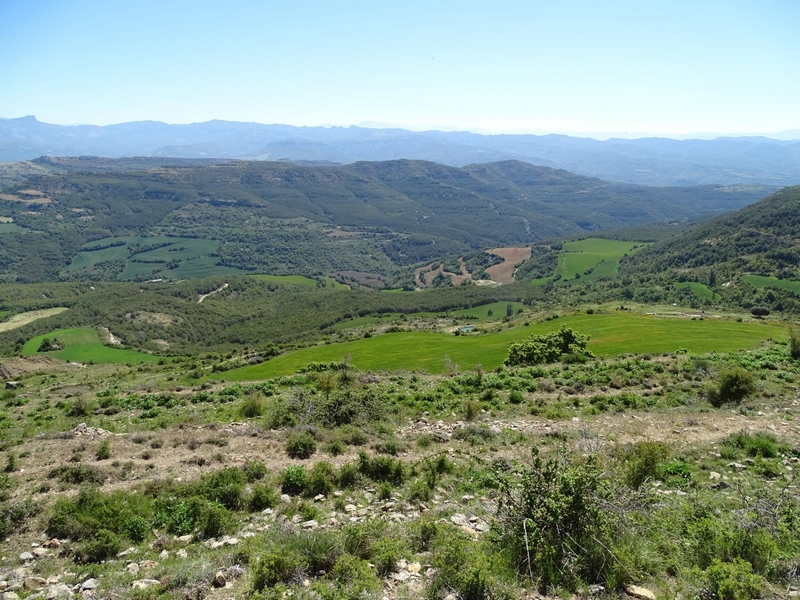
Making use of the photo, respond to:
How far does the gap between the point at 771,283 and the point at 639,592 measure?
11998 centimetres

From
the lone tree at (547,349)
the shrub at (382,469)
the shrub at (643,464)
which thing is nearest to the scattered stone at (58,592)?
the shrub at (382,469)

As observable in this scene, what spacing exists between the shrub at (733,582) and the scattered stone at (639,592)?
835 mm

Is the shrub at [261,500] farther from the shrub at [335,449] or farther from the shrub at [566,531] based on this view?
the shrub at [566,531]

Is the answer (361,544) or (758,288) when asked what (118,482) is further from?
(758,288)

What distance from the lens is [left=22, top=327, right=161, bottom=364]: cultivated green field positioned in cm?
7870

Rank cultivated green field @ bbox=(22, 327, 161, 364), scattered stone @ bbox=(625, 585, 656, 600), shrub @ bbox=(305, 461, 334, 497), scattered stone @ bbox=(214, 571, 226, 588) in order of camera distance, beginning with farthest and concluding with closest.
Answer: cultivated green field @ bbox=(22, 327, 161, 364) < shrub @ bbox=(305, 461, 334, 497) < scattered stone @ bbox=(214, 571, 226, 588) < scattered stone @ bbox=(625, 585, 656, 600)

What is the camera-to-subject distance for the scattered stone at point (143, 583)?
24.7 ft

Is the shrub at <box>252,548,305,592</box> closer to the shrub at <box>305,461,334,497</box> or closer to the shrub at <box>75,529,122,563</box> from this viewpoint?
the shrub at <box>75,529,122,563</box>

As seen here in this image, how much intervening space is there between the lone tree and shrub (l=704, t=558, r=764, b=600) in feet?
75.7

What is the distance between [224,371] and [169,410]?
2011cm

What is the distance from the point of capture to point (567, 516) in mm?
7977

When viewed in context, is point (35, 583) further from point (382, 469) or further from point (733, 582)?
Result: point (733, 582)

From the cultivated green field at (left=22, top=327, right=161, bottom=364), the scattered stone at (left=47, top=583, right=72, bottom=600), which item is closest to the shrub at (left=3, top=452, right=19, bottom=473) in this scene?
the scattered stone at (left=47, top=583, right=72, bottom=600)

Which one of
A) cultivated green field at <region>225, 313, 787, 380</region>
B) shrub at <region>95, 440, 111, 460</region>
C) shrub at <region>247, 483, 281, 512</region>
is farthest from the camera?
cultivated green field at <region>225, 313, 787, 380</region>
